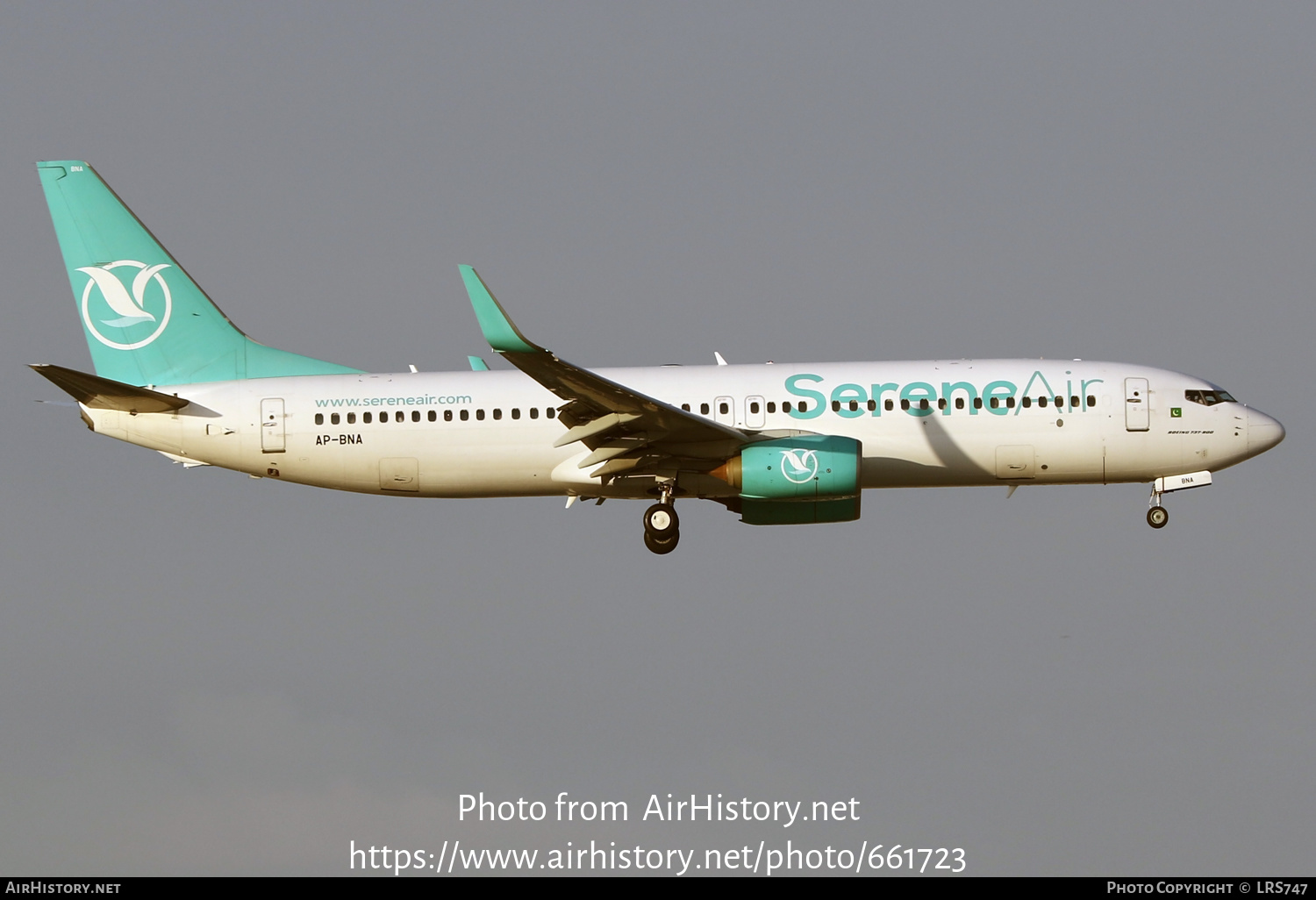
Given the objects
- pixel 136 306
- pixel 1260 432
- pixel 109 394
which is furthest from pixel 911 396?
pixel 136 306

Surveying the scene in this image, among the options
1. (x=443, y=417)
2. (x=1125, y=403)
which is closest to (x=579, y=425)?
(x=443, y=417)

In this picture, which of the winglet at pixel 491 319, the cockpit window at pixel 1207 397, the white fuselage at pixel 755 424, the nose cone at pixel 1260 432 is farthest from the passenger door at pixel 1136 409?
the winglet at pixel 491 319

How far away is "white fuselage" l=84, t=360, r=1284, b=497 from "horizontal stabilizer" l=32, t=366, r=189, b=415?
0.27 metres

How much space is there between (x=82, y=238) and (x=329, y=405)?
26.6 ft

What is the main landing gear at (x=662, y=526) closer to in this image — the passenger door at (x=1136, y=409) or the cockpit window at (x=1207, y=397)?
the passenger door at (x=1136, y=409)

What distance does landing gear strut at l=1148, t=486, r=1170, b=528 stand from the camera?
127 feet

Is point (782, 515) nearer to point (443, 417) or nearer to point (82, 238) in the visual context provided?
point (443, 417)

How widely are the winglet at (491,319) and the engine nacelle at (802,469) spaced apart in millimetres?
6420

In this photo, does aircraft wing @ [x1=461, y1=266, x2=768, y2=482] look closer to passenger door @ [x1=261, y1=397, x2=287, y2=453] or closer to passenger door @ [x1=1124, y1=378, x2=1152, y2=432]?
passenger door @ [x1=261, y1=397, x2=287, y2=453]

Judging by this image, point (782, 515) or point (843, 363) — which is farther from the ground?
point (843, 363)

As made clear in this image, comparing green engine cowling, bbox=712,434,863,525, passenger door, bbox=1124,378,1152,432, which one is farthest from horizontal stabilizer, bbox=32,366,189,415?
passenger door, bbox=1124,378,1152,432

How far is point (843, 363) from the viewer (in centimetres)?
3800

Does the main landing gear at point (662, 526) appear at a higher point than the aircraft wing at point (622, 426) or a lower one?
lower

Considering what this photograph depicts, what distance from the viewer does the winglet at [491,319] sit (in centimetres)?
3052
